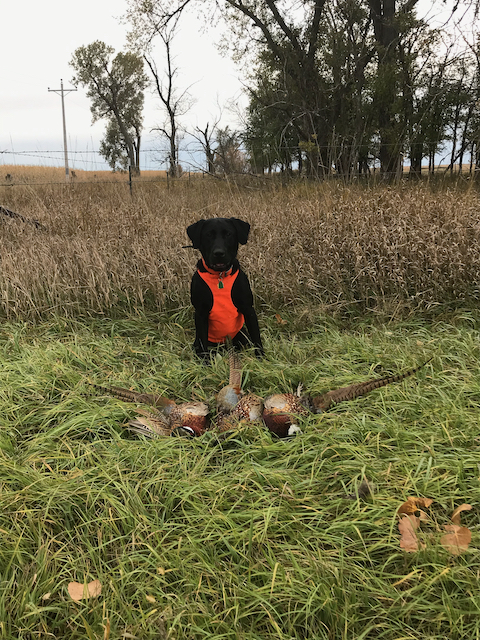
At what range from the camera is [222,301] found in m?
2.71

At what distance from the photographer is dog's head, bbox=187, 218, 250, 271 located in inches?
103

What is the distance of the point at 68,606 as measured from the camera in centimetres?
122

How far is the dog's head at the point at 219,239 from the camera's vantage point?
8.57 feet

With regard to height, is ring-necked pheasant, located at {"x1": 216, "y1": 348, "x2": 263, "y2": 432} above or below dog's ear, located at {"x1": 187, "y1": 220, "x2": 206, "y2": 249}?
below

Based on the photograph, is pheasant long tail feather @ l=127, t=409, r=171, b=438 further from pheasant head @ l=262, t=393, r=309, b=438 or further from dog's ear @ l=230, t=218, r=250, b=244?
dog's ear @ l=230, t=218, r=250, b=244

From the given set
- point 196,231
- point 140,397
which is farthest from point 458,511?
point 196,231

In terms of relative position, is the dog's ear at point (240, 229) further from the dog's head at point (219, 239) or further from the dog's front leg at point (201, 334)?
the dog's front leg at point (201, 334)

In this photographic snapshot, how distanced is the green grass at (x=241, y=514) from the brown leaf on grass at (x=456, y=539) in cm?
3

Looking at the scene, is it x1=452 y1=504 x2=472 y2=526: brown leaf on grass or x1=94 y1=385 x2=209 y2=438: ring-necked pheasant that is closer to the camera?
x1=452 y1=504 x2=472 y2=526: brown leaf on grass

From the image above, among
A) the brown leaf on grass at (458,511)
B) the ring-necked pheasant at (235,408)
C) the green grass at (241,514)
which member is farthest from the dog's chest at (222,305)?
the brown leaf on grass at (458,511)

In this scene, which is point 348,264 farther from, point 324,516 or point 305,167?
point 305,167

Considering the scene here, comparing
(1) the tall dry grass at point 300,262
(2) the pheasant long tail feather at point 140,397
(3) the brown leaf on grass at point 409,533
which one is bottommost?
(3) the brown leaf on grass at point 409,533

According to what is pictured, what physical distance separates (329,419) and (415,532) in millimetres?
703

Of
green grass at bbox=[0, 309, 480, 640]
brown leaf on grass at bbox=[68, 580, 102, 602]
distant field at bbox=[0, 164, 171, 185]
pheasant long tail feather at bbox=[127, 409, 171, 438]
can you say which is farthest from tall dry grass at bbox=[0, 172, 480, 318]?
distant field at bbox=[0, 164, 171, 185]
